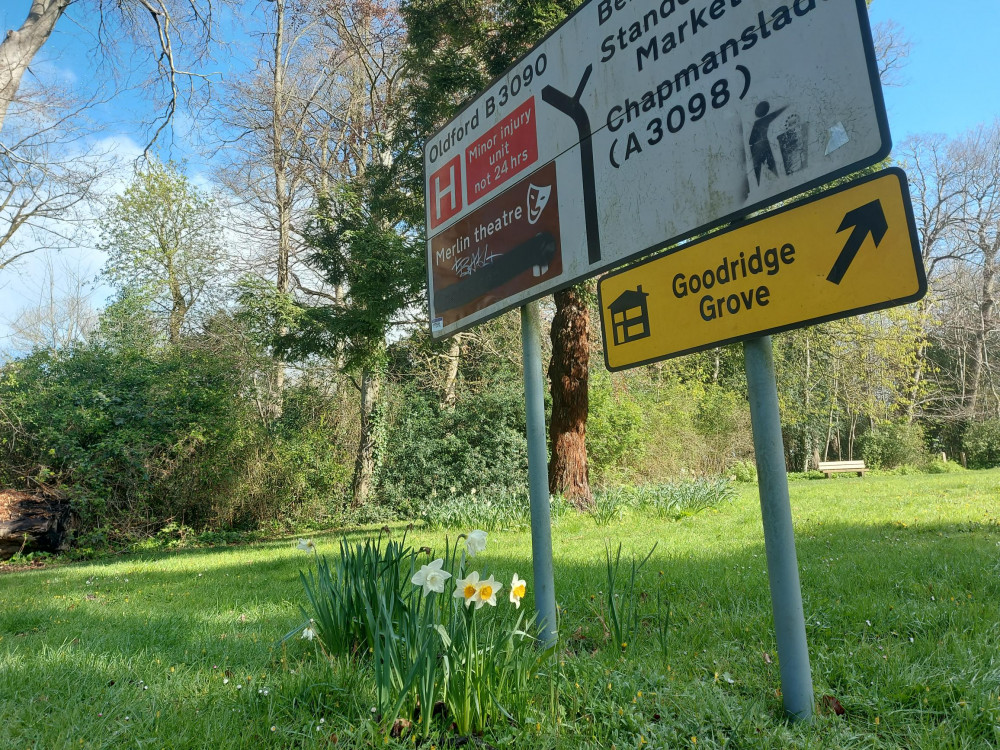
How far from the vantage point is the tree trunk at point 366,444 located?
14.8m

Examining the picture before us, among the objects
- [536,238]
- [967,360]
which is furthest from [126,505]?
[967,360]

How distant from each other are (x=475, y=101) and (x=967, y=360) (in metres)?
34.4

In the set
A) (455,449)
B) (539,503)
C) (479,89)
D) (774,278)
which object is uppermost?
(479,89)

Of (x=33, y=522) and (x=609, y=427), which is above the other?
(x=609, y=427)

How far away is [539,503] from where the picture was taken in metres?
3.04

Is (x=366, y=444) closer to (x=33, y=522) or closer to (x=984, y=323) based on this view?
(x=33, y=522)

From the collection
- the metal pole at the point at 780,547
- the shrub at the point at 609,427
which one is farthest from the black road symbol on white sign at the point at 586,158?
the shrub at the point at 609,427

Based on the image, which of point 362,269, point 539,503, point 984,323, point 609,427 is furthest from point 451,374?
point 984,323

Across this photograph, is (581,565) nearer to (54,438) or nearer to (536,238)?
(536,238)

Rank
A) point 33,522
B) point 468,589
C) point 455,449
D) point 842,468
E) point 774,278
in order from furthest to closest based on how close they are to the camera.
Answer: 1. point 842,468
2. point 455,449
3. point 33,522
4. point 468,589
5. point 774,278

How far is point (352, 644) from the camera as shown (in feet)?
9.80

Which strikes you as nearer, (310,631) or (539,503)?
(310,631)

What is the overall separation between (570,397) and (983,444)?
2183 centimetres

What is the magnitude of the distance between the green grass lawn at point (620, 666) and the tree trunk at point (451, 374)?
33.1 feet
